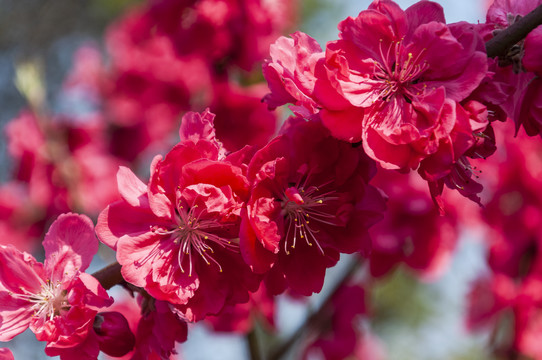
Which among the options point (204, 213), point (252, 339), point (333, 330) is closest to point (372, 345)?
point (333, 330)

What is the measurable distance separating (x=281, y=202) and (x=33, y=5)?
23.0 ft

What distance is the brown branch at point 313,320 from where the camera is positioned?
1.90m

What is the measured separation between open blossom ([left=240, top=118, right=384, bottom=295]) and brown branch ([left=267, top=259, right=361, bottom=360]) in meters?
0.94

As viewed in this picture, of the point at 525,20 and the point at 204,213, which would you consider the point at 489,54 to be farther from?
the point at 204,213

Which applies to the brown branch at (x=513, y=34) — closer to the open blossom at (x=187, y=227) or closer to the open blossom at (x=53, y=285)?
the open blossom at (x=187, y=227)

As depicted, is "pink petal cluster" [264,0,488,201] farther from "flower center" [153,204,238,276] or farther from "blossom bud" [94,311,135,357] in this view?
"blossom bud" [94,311,135,357]

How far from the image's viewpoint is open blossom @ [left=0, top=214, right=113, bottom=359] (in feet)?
3.24

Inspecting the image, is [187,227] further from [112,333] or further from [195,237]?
[112,333]

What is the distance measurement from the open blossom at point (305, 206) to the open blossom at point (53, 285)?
0.31 m

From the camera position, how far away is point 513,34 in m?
0.95

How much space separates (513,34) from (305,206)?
457 mm

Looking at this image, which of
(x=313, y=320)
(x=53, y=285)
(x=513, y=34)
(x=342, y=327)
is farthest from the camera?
(x=342, y=327)

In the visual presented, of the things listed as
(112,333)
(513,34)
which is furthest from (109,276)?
(513,34)

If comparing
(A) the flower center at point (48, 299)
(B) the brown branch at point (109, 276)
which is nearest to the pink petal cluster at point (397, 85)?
(B) the brown branch at point (109, 276)
